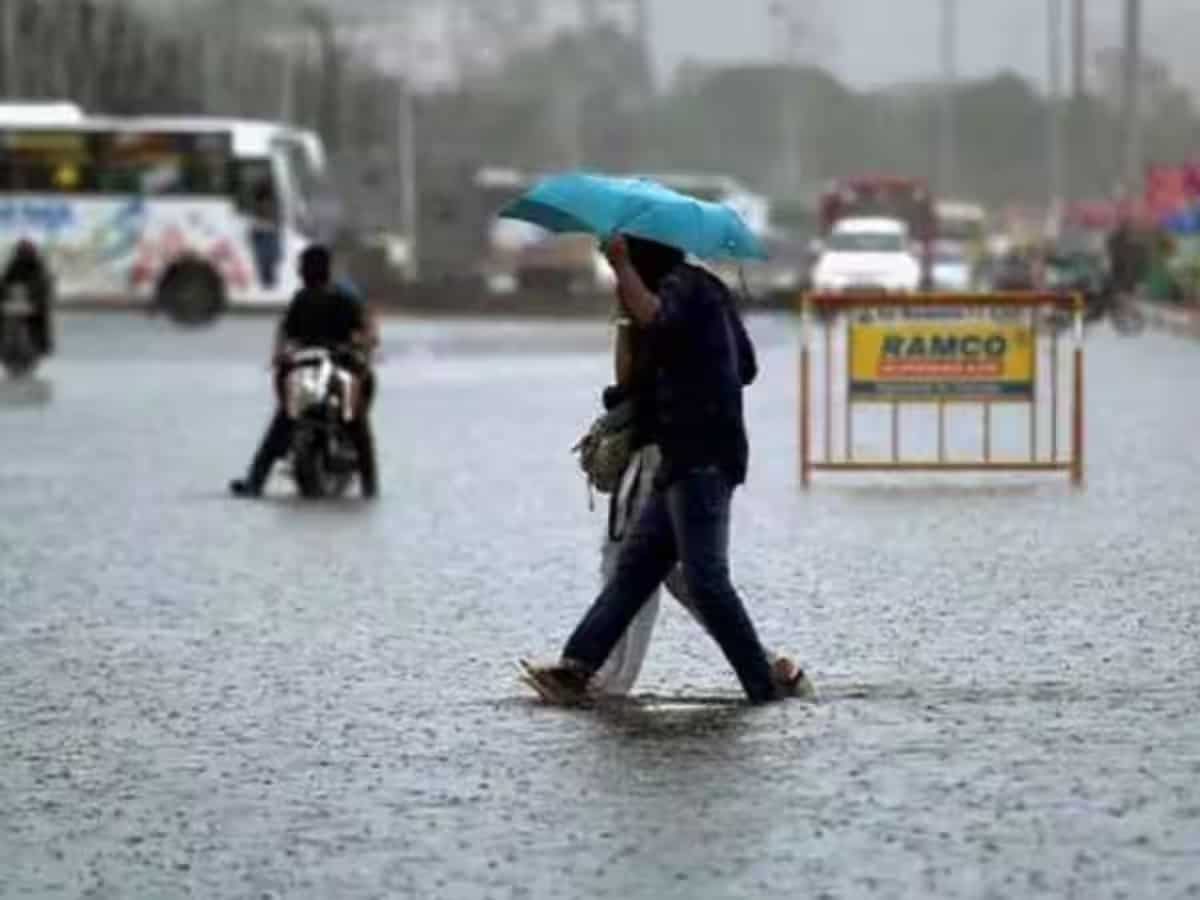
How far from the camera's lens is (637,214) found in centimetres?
1209

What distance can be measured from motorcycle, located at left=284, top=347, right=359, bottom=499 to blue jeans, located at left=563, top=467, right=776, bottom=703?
1122cm

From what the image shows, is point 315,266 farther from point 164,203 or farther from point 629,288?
point 164,203

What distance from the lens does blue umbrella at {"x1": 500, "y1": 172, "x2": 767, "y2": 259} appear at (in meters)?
12.1

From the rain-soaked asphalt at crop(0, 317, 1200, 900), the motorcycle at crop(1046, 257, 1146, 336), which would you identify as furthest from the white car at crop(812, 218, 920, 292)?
the rain-soaked asphalt at crop(0, 317, 1200, 900)

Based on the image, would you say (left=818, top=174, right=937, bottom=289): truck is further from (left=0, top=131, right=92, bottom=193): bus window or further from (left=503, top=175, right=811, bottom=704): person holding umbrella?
(left=503, top=175, right=811, bottom=704): person holding umbrella

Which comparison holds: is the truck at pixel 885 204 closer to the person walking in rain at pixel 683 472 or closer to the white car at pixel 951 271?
the white car at pixel 951 271

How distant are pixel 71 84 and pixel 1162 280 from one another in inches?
1250

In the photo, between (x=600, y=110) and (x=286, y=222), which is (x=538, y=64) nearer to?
(x=600, y=110)

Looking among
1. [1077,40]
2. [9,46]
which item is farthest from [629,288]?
[1077,40]

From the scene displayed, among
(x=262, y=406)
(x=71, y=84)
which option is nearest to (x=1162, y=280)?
(x=71, y=84)

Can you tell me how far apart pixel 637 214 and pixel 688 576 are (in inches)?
45.8

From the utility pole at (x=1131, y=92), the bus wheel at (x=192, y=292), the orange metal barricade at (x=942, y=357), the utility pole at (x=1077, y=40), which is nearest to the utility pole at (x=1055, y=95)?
the utility pole at (x=1077, y=40)

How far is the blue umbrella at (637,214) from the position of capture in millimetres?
12070

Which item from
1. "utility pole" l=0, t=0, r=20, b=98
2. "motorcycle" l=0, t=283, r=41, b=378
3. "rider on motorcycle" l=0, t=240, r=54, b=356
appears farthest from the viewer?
"utility pole" l=0, t=0, r=20, b=98
